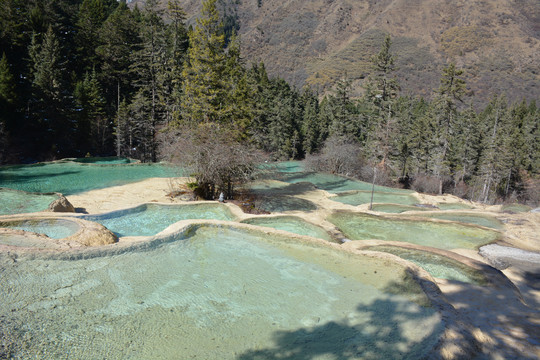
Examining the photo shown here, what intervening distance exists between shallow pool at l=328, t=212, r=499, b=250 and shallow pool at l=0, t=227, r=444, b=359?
13.5 ft

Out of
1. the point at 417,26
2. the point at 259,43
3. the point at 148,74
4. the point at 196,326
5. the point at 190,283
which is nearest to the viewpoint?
the point at 196,326

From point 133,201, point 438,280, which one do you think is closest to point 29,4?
point 133,201

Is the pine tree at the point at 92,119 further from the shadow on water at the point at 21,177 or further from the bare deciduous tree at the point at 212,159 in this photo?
the bare deciduous tree at the point at 212,159

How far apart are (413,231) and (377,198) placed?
741 cm

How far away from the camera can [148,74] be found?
26688 millimetres

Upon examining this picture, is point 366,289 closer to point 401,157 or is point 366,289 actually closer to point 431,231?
point 431,231

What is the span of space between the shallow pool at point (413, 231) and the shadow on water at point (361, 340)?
213 inches

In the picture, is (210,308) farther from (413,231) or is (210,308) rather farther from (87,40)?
(87,40)

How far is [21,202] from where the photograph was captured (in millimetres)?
11164

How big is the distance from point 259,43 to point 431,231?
379 ft

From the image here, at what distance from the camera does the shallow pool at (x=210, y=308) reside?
167 inches

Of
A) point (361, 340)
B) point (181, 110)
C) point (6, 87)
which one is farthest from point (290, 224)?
point (6, 87)

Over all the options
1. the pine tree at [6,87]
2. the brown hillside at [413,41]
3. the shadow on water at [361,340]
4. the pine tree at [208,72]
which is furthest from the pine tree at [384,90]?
the brown hillside at [413,41]

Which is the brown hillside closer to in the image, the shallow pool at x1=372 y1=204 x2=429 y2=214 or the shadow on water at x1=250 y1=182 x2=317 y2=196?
the shadow on water at x1=250 y1=182 x2=317 y2=196
